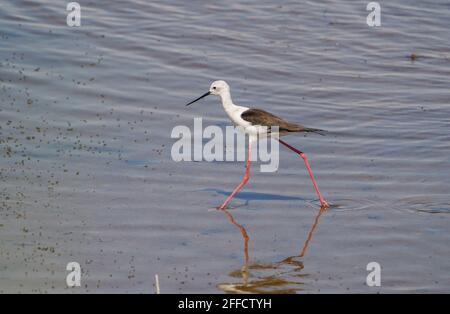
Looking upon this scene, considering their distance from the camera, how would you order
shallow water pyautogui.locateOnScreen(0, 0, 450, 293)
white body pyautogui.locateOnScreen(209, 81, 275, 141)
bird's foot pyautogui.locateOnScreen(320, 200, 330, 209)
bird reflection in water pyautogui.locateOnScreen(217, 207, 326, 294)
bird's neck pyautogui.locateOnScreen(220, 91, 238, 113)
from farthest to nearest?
bird's neck pyautogui.locateOnScreen(220, 91, 238, 113) → white body pyautogui.locateOnScreen(209, 81, 275, 141) → bird's foot pyautogui.locateOnScreen(320, 200, 330, 209) → shallow water pyautogui.locateOnScreen(0, 0, 450, 293) → bird reflection in water pyautogui.locateOnScreen(217, 207, 326, 294)

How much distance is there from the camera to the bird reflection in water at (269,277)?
8.24 metres

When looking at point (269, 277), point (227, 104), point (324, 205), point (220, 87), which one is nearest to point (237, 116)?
point (227, 104)

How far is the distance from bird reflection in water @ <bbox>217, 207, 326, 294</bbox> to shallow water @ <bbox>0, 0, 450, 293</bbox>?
2cm

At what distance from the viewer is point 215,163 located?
11.9 meters

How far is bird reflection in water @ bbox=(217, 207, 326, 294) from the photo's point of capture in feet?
27.0

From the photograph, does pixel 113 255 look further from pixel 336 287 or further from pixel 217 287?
pixel 336 287

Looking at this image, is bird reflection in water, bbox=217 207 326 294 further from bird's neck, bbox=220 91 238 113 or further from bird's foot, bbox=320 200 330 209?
bird's neck, bbox=220 91 238 113

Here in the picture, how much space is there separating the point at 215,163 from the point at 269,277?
359 centimetres

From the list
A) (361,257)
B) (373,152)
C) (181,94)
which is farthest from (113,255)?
(181,94)

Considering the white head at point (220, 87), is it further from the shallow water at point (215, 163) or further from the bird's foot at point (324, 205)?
the bird's foot at point (324, 205)

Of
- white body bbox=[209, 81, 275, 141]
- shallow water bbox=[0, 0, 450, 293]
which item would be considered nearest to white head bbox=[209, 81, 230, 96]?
white body bbox=[209, 81, 275, 141]

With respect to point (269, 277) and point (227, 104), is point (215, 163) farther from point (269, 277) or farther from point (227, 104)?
point (269, 277)

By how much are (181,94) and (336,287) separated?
702 centimetres

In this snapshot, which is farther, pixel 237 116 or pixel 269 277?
pixel 237 116
